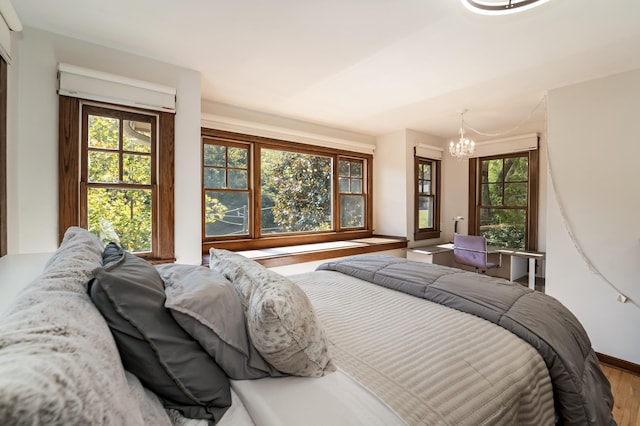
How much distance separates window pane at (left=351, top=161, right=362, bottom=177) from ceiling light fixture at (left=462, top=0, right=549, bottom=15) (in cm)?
300

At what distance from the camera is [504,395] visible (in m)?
0.90

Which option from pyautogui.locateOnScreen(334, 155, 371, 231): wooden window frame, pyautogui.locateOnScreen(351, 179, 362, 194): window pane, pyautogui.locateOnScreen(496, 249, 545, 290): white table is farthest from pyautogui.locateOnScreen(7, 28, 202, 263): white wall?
pyautogui.locateOnScreen(496, 249, 545, 290): white table

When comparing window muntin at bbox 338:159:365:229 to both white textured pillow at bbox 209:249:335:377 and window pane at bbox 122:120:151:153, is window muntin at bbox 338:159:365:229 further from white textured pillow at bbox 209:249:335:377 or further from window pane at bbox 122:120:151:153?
white textured pillow at bbox 209:249:335:377

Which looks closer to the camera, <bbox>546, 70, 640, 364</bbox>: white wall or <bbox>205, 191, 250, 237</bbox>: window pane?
<bbox>546, 70, 640, 364</bbox>: white wall

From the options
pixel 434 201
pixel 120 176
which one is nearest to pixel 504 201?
pixel 434 201

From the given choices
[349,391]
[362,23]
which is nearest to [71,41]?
[362,23]

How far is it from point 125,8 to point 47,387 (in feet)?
6.98

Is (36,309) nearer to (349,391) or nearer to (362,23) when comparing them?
(349,391)

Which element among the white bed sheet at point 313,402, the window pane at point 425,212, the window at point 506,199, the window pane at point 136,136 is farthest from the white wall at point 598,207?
the window pane at point 136,136

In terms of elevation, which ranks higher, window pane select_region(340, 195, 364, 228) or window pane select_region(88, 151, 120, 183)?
window pane select_region(88, 151, 120, 183)

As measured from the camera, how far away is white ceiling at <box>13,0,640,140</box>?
5.57 feet

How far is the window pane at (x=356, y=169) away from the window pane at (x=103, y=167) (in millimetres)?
3156

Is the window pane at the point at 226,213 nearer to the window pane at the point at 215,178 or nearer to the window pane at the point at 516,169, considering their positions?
the window pane at the point at 215,178

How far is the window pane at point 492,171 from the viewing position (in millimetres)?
4430
